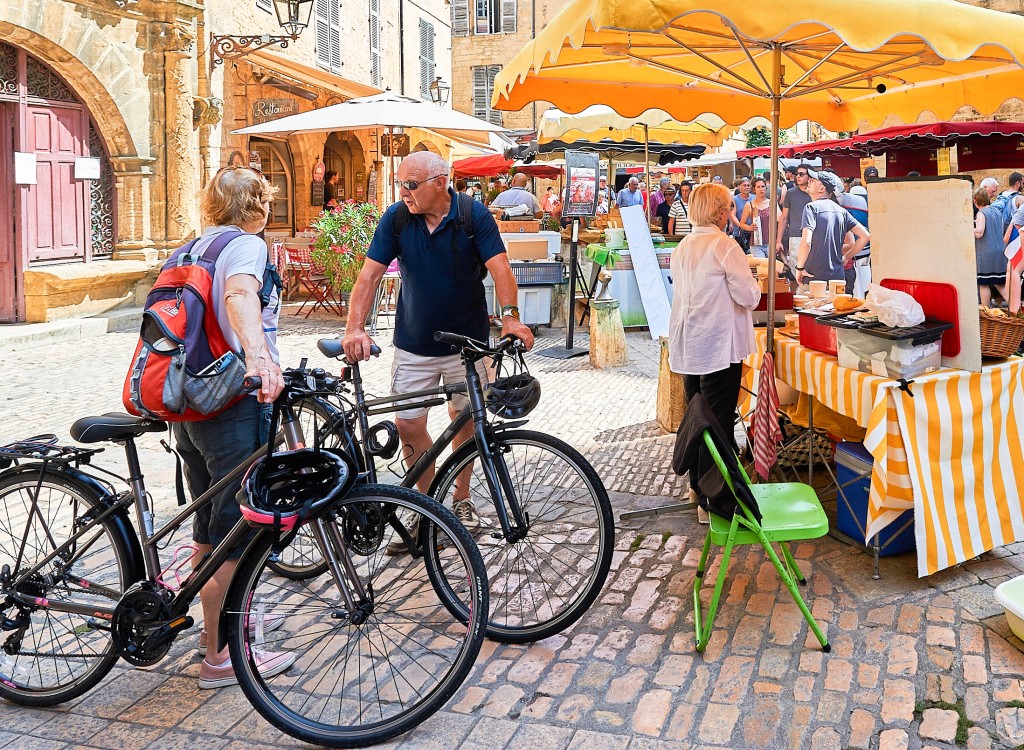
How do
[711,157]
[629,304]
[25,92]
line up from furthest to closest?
1. [711,157]
2. [629,304]
3. [25,92]

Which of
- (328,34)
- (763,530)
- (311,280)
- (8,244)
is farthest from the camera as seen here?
(328,34)

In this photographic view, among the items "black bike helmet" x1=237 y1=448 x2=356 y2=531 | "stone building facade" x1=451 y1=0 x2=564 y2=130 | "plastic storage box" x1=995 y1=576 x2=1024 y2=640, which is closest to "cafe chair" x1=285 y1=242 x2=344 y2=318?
"black bike helmet" x1=237 y1=448 x2=356 y2=531

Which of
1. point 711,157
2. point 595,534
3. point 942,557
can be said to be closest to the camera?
point 595,534

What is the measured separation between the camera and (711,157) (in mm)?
23938

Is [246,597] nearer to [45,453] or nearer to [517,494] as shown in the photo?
[45,453]

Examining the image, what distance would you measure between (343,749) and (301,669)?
517 mm

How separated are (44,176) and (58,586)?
9497mm

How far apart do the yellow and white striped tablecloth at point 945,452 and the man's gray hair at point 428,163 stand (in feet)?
6.34

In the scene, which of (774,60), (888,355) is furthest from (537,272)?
(888,355)

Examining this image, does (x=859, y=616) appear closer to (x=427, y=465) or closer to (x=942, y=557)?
(x=942, y=557)

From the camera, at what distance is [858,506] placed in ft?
14.8

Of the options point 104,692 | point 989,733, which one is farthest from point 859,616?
point 104,692

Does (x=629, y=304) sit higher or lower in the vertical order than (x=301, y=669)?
higher

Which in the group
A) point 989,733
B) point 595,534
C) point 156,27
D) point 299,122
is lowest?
point 989,733
